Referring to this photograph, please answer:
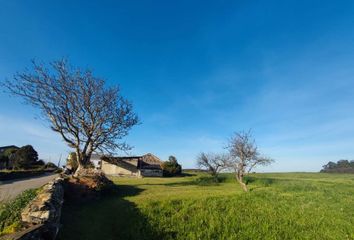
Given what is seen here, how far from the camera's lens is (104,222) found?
1173cm

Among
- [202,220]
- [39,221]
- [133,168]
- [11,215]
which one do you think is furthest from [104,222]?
[133,168]

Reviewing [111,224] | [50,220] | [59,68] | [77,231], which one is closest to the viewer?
[50,220]

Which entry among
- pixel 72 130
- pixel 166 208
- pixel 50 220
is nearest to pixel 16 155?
pixel 72 130

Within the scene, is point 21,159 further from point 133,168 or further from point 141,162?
point 141,162

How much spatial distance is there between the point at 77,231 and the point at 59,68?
73.2 ft

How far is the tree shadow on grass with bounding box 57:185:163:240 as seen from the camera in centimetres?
1003

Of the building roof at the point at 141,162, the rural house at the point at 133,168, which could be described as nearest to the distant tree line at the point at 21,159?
the rural house at the point at 133,168

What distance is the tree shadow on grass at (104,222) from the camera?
1003 centimetres

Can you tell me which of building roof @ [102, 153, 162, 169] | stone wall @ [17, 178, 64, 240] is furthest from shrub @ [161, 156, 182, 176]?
stone wall @ [17, 178, 64, 240]

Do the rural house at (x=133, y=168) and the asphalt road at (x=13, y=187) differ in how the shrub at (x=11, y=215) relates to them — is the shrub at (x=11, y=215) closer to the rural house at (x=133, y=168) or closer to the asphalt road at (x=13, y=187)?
the asphalt road at (x=13, y=187)

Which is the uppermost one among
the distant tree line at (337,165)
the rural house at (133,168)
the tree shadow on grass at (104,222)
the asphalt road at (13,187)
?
the distant tree line at (337,165)

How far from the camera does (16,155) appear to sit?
54.7 metres

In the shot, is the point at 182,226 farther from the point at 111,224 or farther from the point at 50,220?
the point at 50,220

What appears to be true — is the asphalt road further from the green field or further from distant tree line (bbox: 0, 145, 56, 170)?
distant tree line (bbox: 0, 145, 56, 170)
